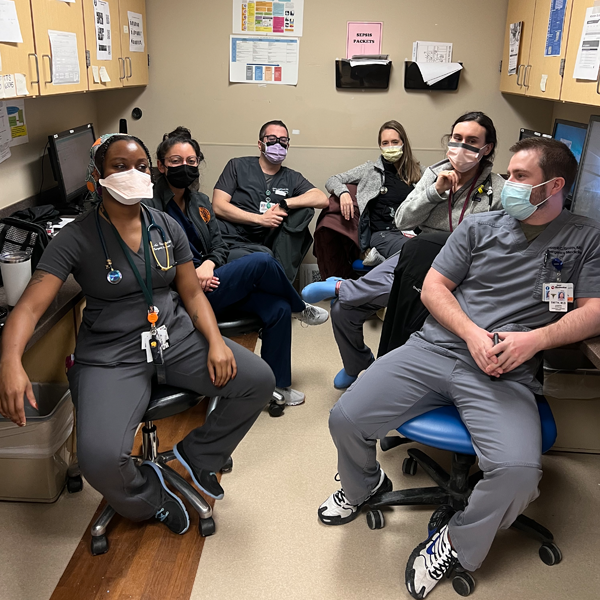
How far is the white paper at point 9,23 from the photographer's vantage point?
197cm

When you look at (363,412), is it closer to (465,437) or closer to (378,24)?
(465,437)

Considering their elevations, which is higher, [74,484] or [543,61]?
[543,61]

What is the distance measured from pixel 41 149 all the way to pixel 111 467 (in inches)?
76.6

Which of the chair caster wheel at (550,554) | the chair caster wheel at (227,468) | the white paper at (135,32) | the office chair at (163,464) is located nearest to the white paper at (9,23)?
the office chair at (163,464)

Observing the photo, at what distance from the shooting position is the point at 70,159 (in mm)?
3049

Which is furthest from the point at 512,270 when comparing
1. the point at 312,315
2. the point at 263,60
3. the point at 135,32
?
the point at 135,32

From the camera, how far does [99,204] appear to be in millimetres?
1890

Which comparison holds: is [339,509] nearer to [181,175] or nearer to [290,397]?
[290,397]

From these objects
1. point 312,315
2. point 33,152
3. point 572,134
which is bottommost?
point 312,315

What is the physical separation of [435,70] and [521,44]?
1.82 ft

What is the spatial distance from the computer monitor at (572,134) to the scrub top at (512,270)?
1.01m

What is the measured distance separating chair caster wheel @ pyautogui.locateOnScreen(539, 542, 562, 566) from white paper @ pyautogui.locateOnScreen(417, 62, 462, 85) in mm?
2871

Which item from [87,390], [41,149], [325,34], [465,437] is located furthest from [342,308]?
[325,34]

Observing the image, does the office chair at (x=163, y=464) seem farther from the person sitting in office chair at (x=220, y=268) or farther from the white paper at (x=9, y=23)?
the white paper at (x=9, y=23)
